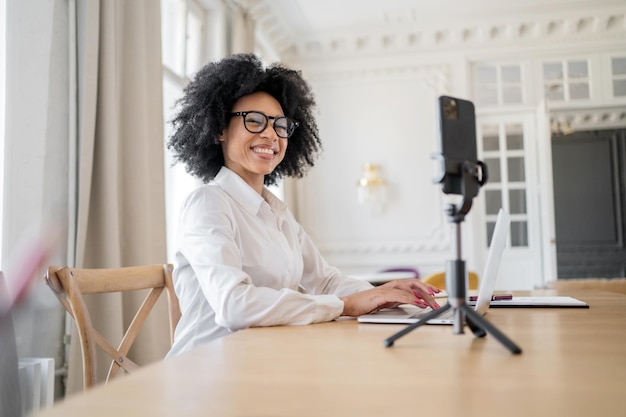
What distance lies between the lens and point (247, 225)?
57.9 inches

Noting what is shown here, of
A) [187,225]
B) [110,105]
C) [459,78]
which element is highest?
[459,78]

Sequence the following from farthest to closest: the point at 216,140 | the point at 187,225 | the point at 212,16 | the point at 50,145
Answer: the point at 212,16 < the point at 50,145 < the point at 216,140 < the point at 187,225

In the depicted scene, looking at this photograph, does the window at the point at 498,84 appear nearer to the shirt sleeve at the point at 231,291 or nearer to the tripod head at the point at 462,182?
the shirt sleeve at the point at 231,291

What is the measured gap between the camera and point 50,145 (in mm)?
2361

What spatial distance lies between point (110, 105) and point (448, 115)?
2.10 metres

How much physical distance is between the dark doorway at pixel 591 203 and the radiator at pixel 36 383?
801cm

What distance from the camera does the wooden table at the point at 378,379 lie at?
54cm

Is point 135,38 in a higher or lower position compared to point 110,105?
higher

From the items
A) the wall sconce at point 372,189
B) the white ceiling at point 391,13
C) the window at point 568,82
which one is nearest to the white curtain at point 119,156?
the white ceiling at point 391,13

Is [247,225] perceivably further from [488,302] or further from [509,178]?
[509,178]

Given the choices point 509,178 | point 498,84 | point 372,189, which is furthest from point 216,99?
point 498,84

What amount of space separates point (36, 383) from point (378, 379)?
1.76 meters

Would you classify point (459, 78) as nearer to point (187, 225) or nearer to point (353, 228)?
point (353, 228)

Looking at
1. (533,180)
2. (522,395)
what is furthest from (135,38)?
(533,180)
